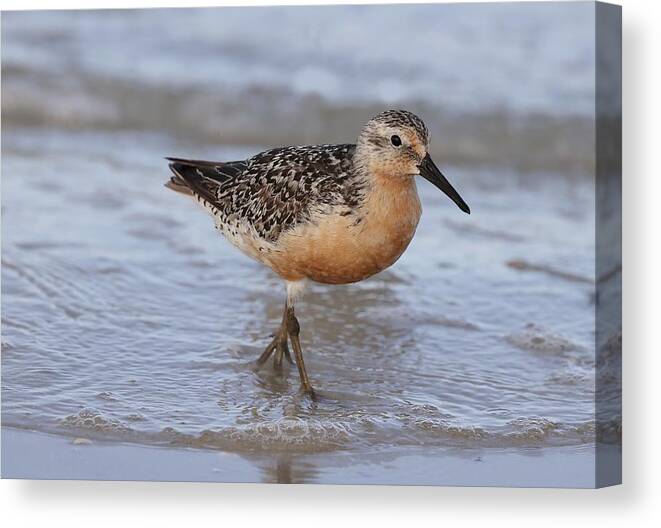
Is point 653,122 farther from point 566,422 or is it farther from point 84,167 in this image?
point 84,167

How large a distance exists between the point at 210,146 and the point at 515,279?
270cm

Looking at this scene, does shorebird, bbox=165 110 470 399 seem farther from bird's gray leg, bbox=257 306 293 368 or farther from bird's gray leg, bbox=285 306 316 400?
bird's gray leg, bbox=257 306 293 368

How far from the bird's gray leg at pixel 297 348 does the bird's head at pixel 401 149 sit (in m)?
0.95

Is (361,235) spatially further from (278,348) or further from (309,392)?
(278,348)

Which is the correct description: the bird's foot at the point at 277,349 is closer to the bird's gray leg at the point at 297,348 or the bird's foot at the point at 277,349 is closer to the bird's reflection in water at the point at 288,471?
the bird's gray leg at the point at 297,348

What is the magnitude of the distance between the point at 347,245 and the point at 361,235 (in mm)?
70

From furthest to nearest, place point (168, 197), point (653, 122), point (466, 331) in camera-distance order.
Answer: point (168, 197) < point (466, 331) < point (653, 122)

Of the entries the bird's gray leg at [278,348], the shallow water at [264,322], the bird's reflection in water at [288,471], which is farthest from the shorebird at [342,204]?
the bird's reflection in water at [288,471]

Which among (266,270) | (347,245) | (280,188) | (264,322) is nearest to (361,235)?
(347,245)

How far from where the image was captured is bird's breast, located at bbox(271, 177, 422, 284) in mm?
5074

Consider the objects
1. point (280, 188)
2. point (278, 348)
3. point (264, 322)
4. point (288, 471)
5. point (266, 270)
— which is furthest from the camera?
point (266, 270)

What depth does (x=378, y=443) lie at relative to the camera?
5.16 metres

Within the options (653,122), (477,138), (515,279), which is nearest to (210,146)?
(477,138)

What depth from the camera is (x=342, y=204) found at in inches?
200
